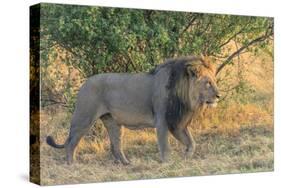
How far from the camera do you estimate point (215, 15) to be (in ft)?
42.8

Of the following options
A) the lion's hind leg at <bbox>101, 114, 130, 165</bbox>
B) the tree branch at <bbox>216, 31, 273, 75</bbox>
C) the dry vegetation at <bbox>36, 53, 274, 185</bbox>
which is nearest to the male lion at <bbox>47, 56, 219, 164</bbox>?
the lion's hind leg at <bbox>101, 114, 130, 165</bbox>

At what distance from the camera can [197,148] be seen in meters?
12.7

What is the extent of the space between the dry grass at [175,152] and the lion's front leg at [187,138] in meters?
0.08

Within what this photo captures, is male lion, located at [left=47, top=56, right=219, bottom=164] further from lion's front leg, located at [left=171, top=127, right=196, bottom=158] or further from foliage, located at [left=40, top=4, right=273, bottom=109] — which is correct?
foliage, located at [left=40, top=4, right=273, bottom=109]

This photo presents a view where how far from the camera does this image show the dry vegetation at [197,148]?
38.4ft

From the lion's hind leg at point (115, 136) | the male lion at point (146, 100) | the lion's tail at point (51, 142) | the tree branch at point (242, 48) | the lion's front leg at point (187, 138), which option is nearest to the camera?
the lion's tail at point (51, 142)

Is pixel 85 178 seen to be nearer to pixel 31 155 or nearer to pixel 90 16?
pixel 31 155

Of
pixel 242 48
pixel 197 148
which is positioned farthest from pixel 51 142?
pixel 242 48

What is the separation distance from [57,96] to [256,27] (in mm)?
3598

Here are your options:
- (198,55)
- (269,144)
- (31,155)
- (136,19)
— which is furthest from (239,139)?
(31,155)

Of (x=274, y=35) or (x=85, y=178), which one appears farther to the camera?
(x=274, y=35)

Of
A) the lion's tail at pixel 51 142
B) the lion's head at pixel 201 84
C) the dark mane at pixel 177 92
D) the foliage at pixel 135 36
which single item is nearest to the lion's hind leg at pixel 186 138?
the dark mane at pixel 177 92

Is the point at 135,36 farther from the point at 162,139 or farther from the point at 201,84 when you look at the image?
the point at 162,139

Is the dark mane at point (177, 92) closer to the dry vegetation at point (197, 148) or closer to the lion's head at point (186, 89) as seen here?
the lion's head at point (186, 89)
